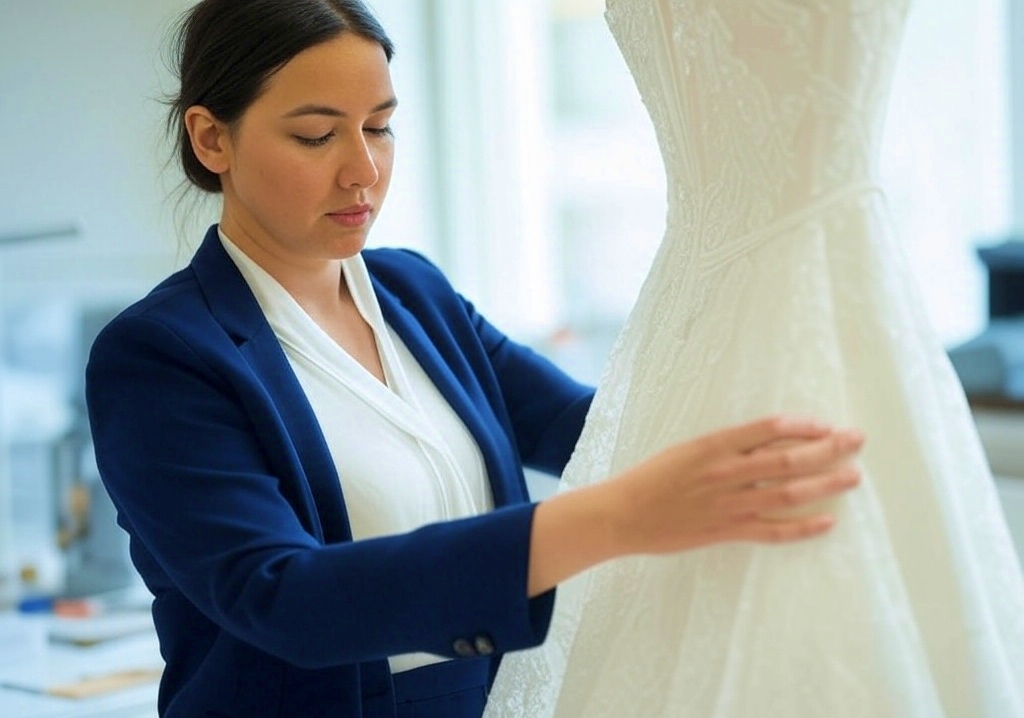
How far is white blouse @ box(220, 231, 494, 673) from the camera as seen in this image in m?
1.30

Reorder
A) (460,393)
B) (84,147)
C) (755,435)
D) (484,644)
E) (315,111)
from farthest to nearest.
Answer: (84,147), (460,393), (315,111), (484,644), (755,435)

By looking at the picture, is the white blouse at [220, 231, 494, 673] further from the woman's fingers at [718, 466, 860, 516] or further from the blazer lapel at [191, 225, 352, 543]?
the woman's fingers at [718, 466, 860, 516]

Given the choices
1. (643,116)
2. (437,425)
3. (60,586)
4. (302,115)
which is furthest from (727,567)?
(643,116)

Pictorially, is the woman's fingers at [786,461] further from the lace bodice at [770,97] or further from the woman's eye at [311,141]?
the woman's eye at [311,141]

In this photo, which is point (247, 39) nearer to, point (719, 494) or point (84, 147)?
point (719, 494)

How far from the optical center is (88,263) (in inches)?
120

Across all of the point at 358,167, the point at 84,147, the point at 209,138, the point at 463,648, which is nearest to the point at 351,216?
the point at 358,167

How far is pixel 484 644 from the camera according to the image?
106 centimetres

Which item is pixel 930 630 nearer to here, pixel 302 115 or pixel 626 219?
pixel 302 115

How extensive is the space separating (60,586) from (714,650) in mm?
2119

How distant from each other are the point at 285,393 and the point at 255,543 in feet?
0.63

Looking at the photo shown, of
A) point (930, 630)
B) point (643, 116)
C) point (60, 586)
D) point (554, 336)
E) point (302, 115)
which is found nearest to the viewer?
point (930, 630)

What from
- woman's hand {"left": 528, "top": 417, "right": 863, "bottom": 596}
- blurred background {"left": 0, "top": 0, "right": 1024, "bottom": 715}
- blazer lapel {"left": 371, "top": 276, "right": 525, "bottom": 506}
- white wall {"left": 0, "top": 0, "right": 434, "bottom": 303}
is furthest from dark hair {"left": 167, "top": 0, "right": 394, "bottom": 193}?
white wall {"left": 0, "top": 0, "right": 434, "bottom": 303}

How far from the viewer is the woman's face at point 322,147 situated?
1.27m
